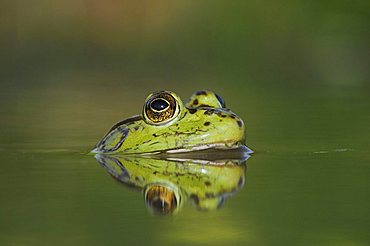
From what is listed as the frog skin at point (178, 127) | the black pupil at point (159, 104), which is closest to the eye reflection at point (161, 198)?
the frog skin at point (178, 127)

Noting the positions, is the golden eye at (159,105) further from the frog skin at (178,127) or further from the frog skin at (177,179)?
the frog skin at (177,179)

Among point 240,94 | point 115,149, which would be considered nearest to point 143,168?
point 115,149

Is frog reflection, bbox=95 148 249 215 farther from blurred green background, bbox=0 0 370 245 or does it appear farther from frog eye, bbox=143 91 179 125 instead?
frog eye, bbox=143 91 179 125

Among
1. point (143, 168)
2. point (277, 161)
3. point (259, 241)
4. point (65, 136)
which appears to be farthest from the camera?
point (65, 136)

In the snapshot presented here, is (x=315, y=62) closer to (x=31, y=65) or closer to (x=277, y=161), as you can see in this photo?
(x=31, y=65)

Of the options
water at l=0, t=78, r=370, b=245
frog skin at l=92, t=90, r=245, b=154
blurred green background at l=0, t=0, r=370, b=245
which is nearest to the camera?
water at l=0, t=78, r=370, b=245

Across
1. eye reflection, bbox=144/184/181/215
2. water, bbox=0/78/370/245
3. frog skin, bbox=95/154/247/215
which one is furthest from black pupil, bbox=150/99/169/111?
eye reflection, bbox=144/184/181/215
